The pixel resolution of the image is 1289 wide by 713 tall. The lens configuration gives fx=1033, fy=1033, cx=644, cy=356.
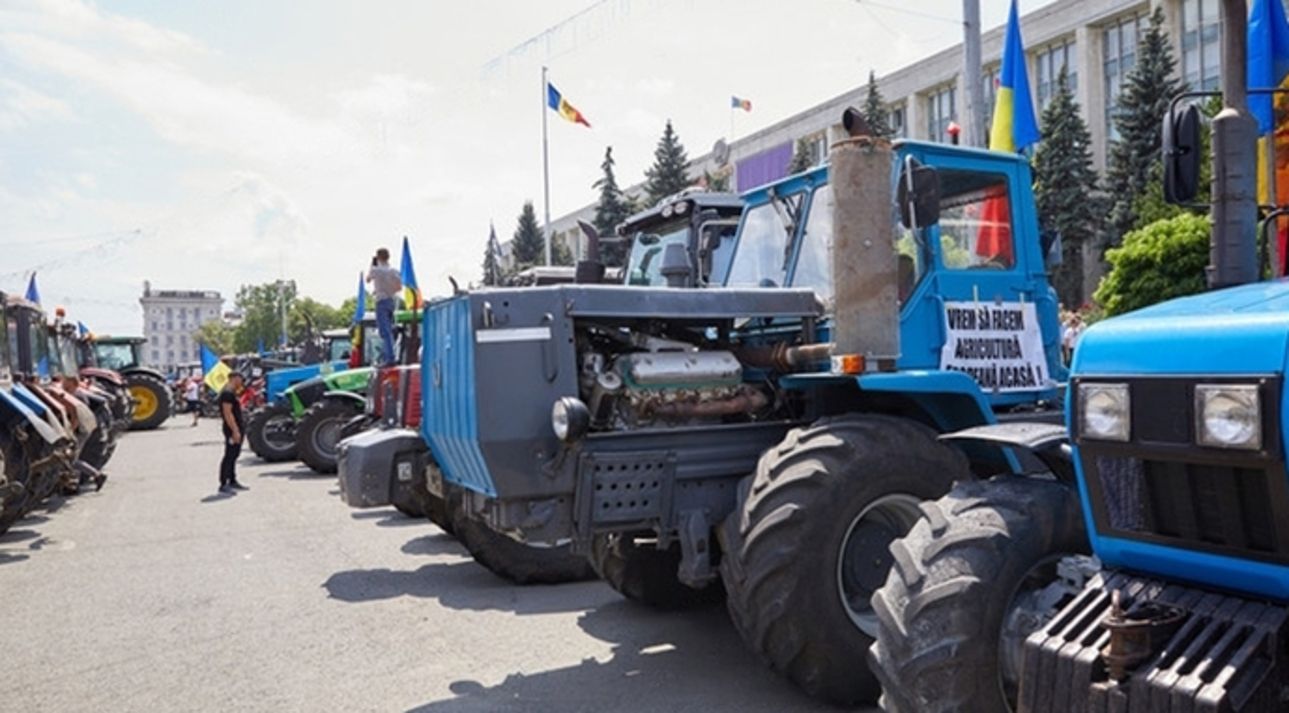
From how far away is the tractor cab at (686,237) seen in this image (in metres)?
7.02

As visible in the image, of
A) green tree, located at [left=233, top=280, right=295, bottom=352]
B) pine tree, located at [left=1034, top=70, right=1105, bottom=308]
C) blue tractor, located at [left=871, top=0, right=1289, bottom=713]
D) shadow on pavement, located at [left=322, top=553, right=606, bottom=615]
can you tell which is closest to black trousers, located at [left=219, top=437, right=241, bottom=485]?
shadow on pavement, located at [left=322, top=553, right=606, bottom=615]

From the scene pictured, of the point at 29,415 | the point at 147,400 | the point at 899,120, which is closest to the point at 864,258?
the point at 29,415

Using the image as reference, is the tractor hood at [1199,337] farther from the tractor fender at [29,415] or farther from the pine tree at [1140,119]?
the pine tree at [1140,119]

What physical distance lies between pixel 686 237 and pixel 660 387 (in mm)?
2103

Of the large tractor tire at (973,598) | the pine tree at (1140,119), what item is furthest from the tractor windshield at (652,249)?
the pine tree at (1140,119)

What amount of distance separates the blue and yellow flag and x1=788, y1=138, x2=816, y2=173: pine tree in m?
29.2

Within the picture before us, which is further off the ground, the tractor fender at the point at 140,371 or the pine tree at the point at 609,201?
the pine tree at the point at 609,201

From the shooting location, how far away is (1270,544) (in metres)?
2.48

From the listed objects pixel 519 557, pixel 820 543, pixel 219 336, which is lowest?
pixel 519 557

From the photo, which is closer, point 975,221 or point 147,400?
point 975,221

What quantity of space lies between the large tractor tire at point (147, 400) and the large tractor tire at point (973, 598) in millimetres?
28924

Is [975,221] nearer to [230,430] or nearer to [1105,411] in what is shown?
[1105,411]

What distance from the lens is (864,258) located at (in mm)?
5078

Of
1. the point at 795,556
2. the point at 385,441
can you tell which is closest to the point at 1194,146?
the point at 795,556
